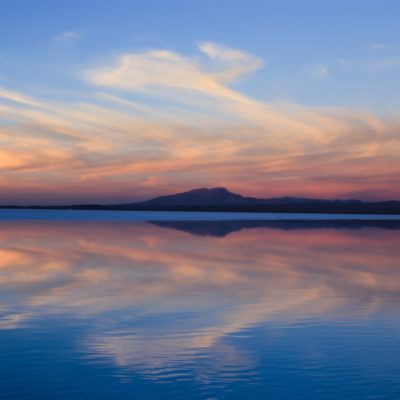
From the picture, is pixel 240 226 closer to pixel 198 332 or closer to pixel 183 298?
pixel 183 298

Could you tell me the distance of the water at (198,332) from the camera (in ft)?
18.5

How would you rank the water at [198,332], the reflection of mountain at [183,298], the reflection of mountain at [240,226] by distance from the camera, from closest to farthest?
the water at [198,332] → the reflection of mountain at [183,298] → the reflection of mountain at [240,226]

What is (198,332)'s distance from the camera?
7715 mm

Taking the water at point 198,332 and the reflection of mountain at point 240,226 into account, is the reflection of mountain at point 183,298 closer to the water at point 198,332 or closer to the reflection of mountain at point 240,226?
the water at point 198,332

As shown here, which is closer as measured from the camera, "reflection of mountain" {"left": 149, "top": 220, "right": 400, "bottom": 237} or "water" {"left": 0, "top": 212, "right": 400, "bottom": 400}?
"water" {"left": 0, "top": 212, "right": 400, "bottom": 400}

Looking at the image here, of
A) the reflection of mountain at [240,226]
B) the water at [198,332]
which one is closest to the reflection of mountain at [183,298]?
the water at [198,332]

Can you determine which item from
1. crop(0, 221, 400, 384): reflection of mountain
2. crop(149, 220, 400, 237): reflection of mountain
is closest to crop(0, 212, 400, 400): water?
crop(0, 221, 400, 384): reflection of mountain

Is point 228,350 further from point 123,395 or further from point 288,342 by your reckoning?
point 123,395

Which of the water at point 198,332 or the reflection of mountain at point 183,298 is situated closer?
the water at point 198,332

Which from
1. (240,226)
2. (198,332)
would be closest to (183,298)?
(198,332)

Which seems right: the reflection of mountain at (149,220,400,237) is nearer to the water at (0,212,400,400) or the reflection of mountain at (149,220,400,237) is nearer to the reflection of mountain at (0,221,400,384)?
the reflection of mountain at (0,221,400,384)

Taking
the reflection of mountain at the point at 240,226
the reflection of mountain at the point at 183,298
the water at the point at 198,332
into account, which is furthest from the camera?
the reflection of mountain at the point at 240,226

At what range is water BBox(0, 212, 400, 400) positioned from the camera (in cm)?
565

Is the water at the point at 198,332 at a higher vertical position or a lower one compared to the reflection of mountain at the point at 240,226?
lower
